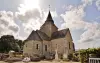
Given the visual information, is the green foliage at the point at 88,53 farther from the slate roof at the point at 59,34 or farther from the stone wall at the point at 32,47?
the stone wall at the point at 32,47

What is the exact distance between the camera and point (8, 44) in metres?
21.3

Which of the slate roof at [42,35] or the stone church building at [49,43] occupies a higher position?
the slate roof at [42,35]

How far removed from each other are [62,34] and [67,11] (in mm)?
5698

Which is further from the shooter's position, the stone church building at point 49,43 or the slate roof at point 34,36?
the slate roof at point 34,36

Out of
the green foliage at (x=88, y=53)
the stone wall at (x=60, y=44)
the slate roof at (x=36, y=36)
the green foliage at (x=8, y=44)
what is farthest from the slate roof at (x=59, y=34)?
the green foliage at (x=88, y=53)

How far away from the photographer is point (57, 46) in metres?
15.3

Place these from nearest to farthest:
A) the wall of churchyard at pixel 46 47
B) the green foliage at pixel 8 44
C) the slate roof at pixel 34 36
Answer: the slate roof at pixel 34 36, the wall of churchyard at pixel 46 47, the green foliage at pixel 8 44

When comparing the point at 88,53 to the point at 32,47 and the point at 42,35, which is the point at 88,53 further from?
the point at 42,35

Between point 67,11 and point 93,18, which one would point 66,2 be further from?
point 93,18

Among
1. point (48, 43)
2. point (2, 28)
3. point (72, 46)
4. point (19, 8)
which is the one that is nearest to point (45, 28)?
point (48, 43)

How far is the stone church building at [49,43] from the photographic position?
1483 cm

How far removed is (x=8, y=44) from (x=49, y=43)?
7.05 m

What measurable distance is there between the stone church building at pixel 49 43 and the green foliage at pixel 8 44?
5603mm

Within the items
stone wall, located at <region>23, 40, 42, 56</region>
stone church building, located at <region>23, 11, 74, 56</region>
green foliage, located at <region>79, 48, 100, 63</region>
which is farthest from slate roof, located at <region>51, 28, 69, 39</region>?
green foliage, located at <region>79, 48, 100, 63</region>
